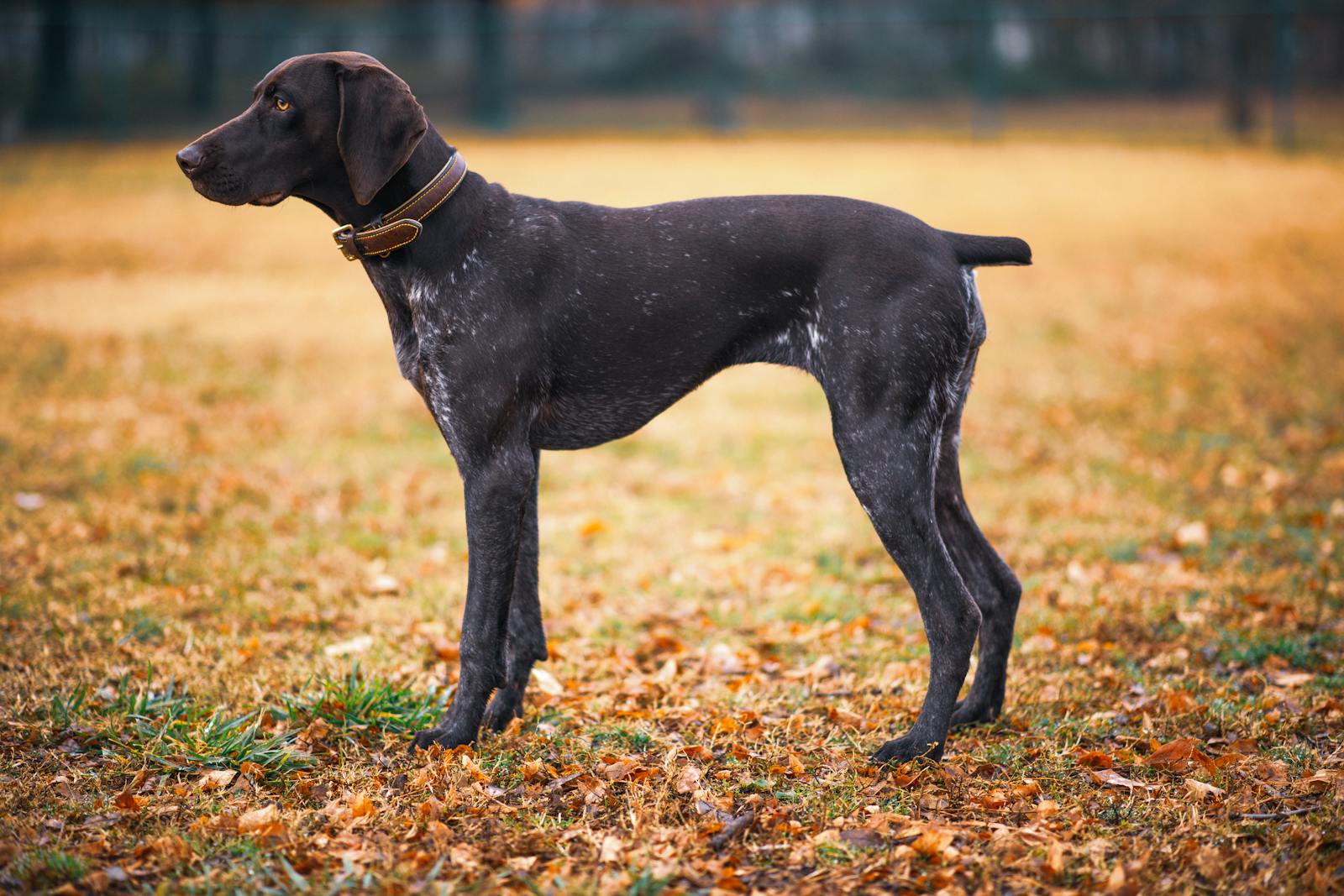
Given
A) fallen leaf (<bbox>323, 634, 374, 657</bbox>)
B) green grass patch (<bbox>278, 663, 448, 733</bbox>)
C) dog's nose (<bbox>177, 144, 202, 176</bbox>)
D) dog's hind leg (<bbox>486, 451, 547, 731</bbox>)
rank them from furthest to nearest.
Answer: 1. fallen leaf (<bbox>323, 634, 374, 657</bbox>)
2. dog's hind leg (<bbox>486, 451, 547, 731</bbox>)
3. green grass patch (<bbox>278, 663, 448, 733</bbox>)
4. dog's nose (<bbox>177, 144, 202, 176</bbox>)

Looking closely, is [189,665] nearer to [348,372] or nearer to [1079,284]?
[348,372]

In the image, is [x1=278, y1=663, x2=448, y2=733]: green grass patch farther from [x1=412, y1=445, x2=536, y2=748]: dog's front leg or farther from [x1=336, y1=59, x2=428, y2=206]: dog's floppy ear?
[x1=336, y1=59, x2=428, y2=206]: dog's floppy ear

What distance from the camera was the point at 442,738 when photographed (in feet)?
13.9

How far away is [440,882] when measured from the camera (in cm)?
334

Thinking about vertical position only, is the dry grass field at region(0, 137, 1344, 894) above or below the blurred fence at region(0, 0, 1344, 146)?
below

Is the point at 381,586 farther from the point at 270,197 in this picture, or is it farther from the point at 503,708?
the point at 270,197

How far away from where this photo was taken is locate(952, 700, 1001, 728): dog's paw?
454cm

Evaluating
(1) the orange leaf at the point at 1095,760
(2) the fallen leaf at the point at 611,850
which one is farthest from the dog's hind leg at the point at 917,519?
(2) the fallen leaf at the point at 611,850

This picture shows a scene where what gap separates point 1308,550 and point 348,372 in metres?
8.53

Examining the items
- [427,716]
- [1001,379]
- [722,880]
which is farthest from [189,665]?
[1001,379]

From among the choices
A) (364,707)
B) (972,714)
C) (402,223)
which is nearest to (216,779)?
(364,707)

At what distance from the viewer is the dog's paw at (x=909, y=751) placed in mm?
4141

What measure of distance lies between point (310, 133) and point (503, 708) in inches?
88.0

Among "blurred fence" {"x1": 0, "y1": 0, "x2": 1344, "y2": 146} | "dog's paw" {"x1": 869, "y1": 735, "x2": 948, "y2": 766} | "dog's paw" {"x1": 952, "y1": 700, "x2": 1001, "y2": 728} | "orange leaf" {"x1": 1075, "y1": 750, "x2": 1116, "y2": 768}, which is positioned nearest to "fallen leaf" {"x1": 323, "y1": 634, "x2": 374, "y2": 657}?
"dog's paw" {"x1": 869, "y1": 735, "x2": 948, "y2": 766}
